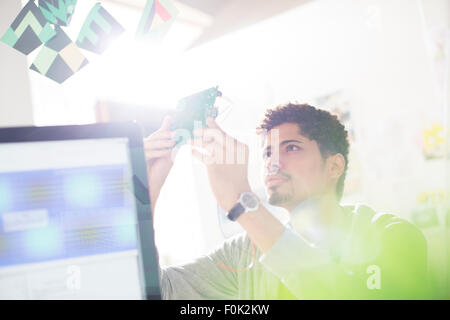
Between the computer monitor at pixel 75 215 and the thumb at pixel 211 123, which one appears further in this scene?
the thumb at pixel 211 123

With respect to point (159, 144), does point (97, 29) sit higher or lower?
higher

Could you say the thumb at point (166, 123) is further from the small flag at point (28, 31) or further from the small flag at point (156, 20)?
the small flag at point (28, 31)

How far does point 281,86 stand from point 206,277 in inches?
15.4

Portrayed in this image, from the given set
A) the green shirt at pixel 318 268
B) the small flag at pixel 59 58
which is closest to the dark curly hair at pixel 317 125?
the green shirt at pixel 318 268

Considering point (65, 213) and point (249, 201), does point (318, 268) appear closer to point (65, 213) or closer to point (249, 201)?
point (249, 201)

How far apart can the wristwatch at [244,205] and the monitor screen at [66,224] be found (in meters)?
0.17

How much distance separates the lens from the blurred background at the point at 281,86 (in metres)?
0.67

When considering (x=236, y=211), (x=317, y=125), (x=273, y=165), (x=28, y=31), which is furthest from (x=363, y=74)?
(x=28, y=31)

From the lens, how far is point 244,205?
1.98 feet

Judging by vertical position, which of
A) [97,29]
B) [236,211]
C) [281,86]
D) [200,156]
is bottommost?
[236,211]

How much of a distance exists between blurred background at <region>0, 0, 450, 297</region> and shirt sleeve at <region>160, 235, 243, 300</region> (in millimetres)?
25

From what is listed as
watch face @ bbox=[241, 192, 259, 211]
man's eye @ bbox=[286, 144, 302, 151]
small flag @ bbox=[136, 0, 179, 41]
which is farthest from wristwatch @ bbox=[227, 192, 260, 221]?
small flag @ bbox=[136, 0, 179, 41]
